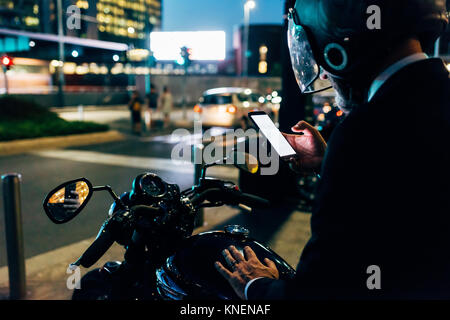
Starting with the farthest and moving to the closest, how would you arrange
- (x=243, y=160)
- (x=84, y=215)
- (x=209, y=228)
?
(x=84, y=215) → (x=209, y=228) → (x=243, y=160)

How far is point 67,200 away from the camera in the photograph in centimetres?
166

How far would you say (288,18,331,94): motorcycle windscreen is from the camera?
134 cm

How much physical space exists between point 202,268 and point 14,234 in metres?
2.47

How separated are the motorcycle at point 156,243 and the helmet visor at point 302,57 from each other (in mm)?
553

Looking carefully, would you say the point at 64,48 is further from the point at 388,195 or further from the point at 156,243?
the point at 388,195

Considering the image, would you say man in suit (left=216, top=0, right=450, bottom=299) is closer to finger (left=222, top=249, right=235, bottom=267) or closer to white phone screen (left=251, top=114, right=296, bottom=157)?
finger (left=222, top=249, right=235, bottom=267)

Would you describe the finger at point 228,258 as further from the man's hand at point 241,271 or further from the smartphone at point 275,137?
the smartphone at point 275,137

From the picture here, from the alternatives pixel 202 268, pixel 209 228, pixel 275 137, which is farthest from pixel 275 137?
pixel 209 228

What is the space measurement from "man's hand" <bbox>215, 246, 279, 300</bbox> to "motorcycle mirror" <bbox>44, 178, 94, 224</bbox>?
64 cm
